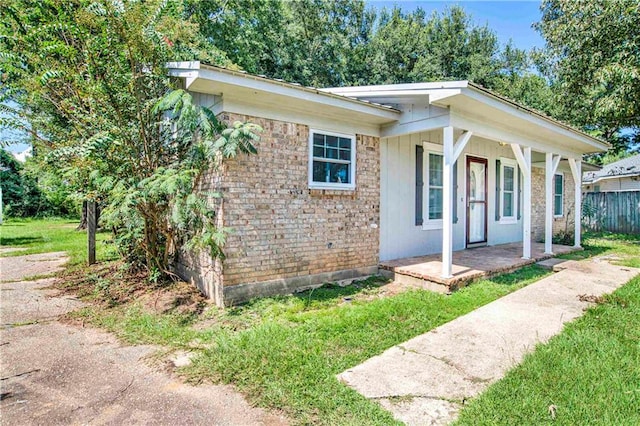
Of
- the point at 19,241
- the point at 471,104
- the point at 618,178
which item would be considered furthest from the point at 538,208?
the point at 19,241

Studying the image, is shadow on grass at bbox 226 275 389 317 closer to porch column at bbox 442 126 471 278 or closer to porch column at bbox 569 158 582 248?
porch column at bbox 442 126 471 278

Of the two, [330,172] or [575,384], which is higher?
[330,172]

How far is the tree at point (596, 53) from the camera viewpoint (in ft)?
33.4

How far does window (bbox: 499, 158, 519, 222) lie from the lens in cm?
930

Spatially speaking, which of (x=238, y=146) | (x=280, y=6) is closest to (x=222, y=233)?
(x=238, y=146)

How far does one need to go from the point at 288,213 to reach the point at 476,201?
548 centimetres

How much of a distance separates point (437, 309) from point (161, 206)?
4.18 metres

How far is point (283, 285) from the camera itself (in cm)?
524

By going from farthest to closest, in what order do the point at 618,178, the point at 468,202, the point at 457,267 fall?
the point at 618,178 < the point at 468,202 < the point at 457,267

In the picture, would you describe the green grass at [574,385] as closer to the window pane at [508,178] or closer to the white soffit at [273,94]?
the white soffit at [273,94]

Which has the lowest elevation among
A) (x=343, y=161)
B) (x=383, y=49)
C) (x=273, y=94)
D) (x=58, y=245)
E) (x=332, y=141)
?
(x=58, y=245)

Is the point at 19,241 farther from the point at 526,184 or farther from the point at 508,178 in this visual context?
the point at 508,178

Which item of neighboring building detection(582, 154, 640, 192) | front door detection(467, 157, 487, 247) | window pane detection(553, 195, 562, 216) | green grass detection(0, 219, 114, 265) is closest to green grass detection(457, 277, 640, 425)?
front door detection(467, 157, 487, 247)

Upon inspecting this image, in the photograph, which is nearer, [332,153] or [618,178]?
[332,153]
